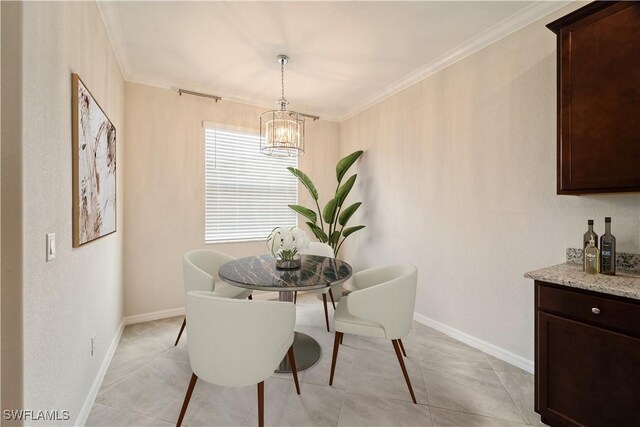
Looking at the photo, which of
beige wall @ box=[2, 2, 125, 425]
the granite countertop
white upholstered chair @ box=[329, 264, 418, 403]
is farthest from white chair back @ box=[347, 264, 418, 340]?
beige wall @ box=[2, 2, 125, 425]

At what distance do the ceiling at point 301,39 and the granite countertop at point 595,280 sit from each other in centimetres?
186

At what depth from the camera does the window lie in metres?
3.62

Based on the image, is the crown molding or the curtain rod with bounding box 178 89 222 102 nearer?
the crown molding

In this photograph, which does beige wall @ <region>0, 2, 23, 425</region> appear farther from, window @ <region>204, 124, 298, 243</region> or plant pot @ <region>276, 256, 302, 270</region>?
window @ <region>204, 124, 298, 243</region>

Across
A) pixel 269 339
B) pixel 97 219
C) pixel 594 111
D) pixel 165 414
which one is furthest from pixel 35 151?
pixel 594 111

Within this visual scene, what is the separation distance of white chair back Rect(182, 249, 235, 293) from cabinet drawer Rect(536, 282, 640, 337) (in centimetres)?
226

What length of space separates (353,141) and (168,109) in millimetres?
2479

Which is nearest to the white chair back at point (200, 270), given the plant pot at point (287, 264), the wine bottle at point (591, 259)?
the plant pot at point (287, 264)

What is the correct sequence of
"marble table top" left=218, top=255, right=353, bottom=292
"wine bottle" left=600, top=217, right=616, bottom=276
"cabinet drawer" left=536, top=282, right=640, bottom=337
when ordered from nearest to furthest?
"cabinet drawer" left=536, top=282, right=640, bottom=337 < "wine bottle" left=600, top=217, right=616, bottom=276 < "marble table top" left=218, top=255, right=353, bottom=292

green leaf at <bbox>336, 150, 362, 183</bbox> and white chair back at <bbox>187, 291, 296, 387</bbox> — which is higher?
green leaf at <bbox>336, 150, 362, 183</bbox>

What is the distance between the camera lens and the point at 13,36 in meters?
0.98

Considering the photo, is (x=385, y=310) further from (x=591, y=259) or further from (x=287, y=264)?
(x=591, y=259)

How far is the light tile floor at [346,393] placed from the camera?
1.72 m

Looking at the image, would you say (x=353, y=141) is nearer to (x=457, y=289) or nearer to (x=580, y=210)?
(x=457, y=289)
